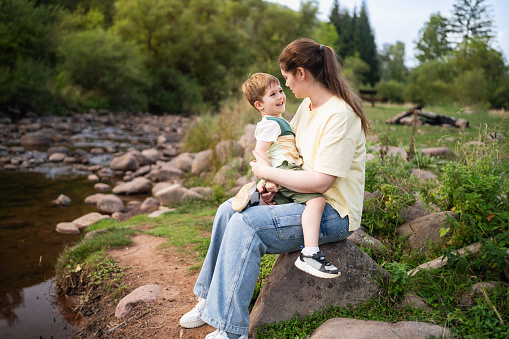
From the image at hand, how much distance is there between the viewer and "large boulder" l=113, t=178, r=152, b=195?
7219 mm

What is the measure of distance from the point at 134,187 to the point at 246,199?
5426 millimetres

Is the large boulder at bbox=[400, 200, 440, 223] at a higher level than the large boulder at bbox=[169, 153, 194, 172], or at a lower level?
higher

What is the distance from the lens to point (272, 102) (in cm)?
257

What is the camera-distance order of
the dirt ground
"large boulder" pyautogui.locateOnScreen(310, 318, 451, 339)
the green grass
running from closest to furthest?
"large boulder" pyautogui.locateOnScreen(310, 318, 451, 339)
the dirt ground
the green grass

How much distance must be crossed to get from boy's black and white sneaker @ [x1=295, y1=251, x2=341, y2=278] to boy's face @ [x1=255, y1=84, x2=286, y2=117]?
3.15 feet

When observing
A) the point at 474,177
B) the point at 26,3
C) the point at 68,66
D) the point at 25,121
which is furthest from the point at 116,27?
the point at 474,177

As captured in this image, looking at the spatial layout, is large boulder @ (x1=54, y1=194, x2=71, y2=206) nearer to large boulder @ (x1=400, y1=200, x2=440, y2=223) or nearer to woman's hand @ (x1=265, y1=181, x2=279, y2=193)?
woman's hand @ (x1=265, y1=181, x2=279, y2=193)

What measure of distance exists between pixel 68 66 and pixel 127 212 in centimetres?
1407

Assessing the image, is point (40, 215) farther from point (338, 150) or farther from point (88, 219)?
point (338, 150)

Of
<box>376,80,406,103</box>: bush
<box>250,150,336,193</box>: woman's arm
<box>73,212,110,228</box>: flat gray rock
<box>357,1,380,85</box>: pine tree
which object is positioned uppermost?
Answer: <box>357,1,380,85</box>: pine tree

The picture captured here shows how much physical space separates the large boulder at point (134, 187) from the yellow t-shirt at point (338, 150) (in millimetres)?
5339

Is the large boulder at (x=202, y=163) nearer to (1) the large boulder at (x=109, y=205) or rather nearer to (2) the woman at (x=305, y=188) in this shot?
(1) the large boulder at (x=109, y=205)

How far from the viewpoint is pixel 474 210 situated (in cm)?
268

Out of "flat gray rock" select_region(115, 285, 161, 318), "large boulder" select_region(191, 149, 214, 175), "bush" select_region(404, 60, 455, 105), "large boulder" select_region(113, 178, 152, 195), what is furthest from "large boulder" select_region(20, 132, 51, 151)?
"bush" select_region(404, 60, 455, 105)
